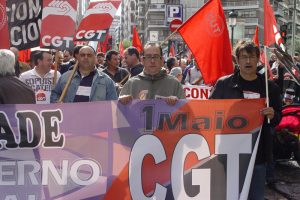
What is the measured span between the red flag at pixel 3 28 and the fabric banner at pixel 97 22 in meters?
0.86

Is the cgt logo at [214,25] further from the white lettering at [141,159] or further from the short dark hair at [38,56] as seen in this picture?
the white lettering at [141,159]

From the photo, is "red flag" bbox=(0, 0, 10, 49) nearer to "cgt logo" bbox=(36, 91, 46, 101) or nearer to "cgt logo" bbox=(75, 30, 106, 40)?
"cgt logo" bbox=(75, 30, 106, 40)

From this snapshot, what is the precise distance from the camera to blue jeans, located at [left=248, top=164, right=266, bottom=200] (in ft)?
13.8

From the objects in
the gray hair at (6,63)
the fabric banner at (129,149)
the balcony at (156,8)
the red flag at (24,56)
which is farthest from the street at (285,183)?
the balcony at (156,8)

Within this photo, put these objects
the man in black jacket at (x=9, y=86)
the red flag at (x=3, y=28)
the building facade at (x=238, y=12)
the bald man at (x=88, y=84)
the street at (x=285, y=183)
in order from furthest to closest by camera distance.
Result: the building facade at (x=238, y=12) < the street at (x=285, y=183) < the red flag at (x=3, y=28) < the bald man at (x=88, y=84) < the man in black jacket at (x=9, y=86)

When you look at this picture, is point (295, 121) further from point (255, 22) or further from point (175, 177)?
point (255, 22)

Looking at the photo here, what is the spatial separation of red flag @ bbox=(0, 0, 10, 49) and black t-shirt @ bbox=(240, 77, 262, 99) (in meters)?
2.65

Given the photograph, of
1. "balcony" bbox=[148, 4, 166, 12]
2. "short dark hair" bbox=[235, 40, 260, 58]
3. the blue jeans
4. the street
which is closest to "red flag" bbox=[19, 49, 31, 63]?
the street

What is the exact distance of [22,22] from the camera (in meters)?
5.75

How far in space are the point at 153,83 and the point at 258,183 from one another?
1.26 metres

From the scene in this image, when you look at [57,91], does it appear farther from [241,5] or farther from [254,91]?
[241,5]

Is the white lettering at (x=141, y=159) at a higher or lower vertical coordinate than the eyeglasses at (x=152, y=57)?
lower

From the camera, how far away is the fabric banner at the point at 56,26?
227 inches

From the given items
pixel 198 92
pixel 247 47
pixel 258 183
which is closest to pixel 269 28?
pixel 247 47
